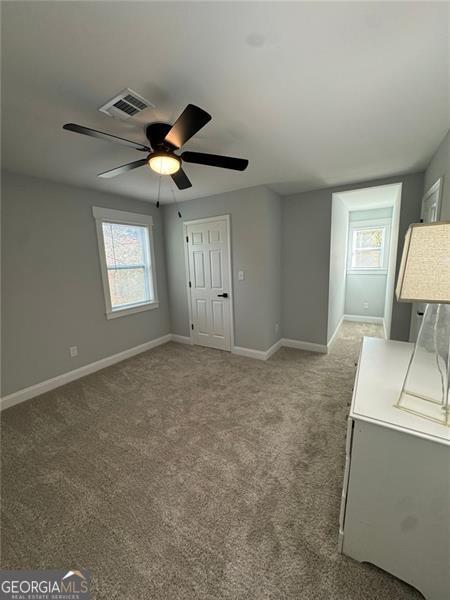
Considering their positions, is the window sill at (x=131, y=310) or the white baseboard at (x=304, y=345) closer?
the window sill at (x=131, y=310)

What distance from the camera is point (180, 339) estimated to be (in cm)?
444

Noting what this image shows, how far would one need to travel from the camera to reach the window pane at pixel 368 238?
5.00 meters

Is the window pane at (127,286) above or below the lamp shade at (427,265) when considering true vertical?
below

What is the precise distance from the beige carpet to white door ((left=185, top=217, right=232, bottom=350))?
3.90 feet

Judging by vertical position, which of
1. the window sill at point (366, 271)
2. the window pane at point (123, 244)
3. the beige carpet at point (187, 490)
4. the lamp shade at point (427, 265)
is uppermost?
the window pane at point (123, 244)

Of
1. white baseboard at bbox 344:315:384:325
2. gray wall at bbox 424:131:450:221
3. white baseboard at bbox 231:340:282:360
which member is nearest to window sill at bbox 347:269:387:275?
white baseboard at bbox 344:315:384:325

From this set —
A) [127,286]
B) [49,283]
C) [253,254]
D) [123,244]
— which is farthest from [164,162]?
[127,286]

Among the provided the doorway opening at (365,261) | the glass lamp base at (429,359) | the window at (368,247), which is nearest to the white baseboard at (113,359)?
the doorway opening at (365,261)

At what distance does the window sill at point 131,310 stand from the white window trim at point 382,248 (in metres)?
4.32

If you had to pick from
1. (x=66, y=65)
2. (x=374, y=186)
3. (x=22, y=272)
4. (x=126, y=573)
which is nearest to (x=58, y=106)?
(x=66, y=65)

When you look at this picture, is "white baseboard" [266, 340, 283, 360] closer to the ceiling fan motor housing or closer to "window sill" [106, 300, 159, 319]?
"window sill" [106, 300, 159, 319]

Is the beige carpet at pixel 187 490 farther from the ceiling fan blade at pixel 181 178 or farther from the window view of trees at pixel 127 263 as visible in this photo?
the ceiling fan blade at pixel 181 178

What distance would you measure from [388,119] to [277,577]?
9.44 feet

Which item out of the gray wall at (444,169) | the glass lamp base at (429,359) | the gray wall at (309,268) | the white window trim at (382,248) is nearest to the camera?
the glass lamp base at (429,359)
